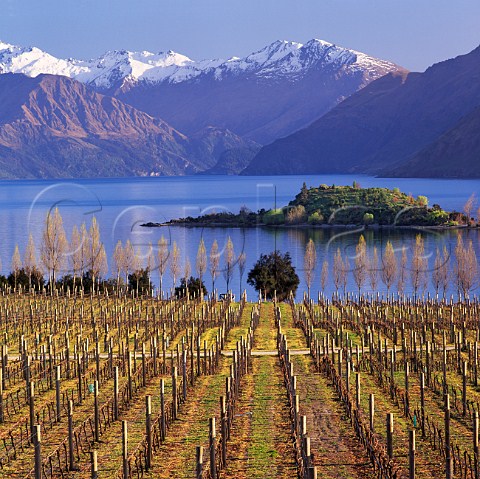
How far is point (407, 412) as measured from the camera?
999 inches

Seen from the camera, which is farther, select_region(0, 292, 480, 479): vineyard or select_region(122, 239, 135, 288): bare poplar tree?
select_region(122, 239, 135, 288): bare poplar tree

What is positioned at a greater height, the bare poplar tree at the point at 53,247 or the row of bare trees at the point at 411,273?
the bare poplar tree at the point at 53,247

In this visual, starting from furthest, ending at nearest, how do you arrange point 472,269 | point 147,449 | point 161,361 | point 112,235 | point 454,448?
1. point 112,235
2. point 472,269
3. point 161,361
4. point 454,448
5. point 147,449

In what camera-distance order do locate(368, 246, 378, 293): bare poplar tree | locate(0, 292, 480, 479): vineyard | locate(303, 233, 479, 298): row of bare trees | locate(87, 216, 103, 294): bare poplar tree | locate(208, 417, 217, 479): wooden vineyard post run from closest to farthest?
locate(208, 417, 217, 479): wooden vineyard post → locate(0, 292, 480, 479): vineyard → locate(303, 233, 479, 298): row of bare trees → locate(87, 216, 103, 294): bare poplar tree → locate(368, 246, 378, 293): bare poplar tree

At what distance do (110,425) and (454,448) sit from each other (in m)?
8.36

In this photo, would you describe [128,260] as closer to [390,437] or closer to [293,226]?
[390,437]

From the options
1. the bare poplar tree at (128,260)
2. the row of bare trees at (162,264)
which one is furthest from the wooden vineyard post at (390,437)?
the bare poplar tree at (128,260)

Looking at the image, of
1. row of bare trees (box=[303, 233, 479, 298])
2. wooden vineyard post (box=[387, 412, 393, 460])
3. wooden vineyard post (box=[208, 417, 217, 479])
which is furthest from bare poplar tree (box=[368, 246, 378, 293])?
wooden vineyard post (box=[208, 417, 217, 479])

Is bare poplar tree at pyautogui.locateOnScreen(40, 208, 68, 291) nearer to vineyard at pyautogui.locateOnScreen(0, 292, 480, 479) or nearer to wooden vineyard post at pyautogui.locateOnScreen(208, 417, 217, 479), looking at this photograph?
vineyard at pyautogui.locateOnScreen(0, 292, 480, 479)

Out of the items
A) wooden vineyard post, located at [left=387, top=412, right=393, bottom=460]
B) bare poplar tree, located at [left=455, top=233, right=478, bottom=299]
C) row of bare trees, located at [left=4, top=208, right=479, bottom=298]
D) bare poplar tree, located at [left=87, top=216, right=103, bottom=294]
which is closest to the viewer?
wooden vineyard post, located at [left=387, top=412, right=393, bottom=460]

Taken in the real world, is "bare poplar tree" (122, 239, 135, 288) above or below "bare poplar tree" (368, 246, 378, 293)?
above

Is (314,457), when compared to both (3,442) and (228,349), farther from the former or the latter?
(228,349)

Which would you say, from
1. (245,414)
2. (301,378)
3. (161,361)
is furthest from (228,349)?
(245,414)

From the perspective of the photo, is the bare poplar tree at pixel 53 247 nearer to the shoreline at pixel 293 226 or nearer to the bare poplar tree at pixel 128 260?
the bare poplar tree at pixel 128 260
